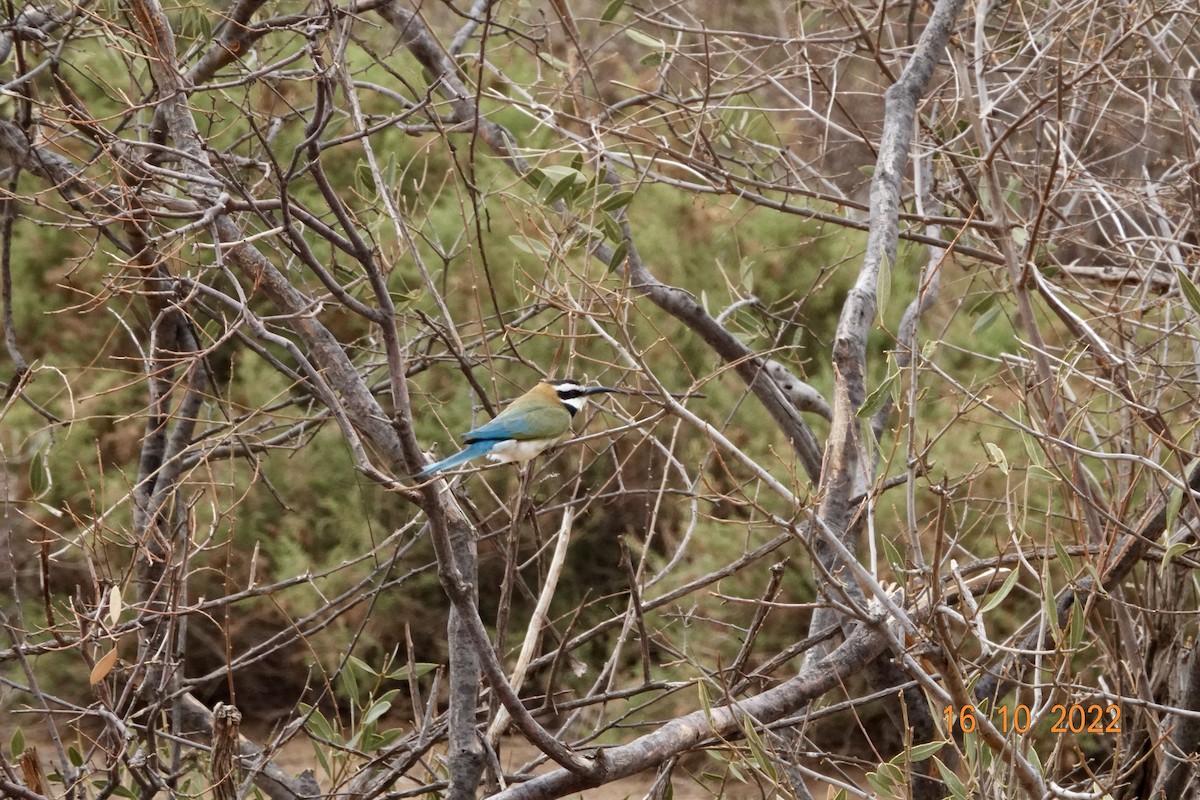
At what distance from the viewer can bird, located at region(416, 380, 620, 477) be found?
2717mm

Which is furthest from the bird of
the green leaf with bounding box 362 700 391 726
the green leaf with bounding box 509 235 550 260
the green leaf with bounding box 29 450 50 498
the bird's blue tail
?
the green leaf with bounding box 29 450 50 498

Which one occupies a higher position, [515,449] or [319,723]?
[515,449]

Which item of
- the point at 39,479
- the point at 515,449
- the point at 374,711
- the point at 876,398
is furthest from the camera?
the point at 515,449

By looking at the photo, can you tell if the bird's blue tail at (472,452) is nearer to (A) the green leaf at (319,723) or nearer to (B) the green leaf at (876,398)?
(A) the green leaf at (319,723)

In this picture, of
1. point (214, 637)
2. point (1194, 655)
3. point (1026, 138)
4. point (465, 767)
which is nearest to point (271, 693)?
point (214, 637)

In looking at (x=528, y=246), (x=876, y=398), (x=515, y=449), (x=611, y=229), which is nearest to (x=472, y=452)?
(x=515, y=449)

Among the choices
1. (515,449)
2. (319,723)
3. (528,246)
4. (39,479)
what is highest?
(528,246)

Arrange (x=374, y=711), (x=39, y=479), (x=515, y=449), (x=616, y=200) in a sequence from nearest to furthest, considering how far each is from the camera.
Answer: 1. (x=374, y=711)
2. (x=39, y=479)
3. (x=616, y=200)
4. (x=515, y=449)

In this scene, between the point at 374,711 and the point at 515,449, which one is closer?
the point at 374,711

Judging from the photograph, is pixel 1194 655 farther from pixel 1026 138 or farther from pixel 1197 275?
pixel 1026 138

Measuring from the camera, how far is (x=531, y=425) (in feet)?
9.45

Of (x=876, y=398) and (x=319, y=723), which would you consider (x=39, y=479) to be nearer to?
(x=319, y=723)

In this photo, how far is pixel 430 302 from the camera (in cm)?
429

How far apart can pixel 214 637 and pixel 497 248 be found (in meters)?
2.13
